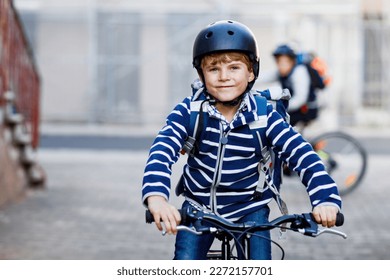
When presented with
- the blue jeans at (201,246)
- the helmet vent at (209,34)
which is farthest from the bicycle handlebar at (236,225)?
the helmet vent at (209,34)

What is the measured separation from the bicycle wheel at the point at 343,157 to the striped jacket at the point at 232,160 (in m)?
5.23

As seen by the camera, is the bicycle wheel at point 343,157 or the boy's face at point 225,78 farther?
the bicycle wheel at point 343,157

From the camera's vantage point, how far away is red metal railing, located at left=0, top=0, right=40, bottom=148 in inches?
337

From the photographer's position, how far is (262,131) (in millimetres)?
3291

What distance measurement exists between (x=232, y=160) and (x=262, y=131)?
162mm

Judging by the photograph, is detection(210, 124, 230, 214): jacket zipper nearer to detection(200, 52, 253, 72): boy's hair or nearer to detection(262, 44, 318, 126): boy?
detection(200, 52, 253, 72): boy's hair

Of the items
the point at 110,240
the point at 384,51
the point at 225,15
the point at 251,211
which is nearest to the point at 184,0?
the point at 225,15

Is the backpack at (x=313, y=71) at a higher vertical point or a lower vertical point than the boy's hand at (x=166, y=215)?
higher

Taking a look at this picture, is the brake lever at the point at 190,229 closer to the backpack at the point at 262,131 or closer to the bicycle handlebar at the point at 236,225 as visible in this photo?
the bicycle handlebar at the point at 236,225

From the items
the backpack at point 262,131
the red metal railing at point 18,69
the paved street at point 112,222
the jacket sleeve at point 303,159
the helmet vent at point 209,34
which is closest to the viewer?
the jacket sleeve at point 303,159

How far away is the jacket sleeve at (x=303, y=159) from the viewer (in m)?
3.03

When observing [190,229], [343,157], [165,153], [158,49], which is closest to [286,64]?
[343,157]

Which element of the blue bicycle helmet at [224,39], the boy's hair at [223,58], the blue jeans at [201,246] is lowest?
the blue jeans at [201,246]

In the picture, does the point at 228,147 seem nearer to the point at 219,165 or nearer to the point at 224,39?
the point at 219,165
